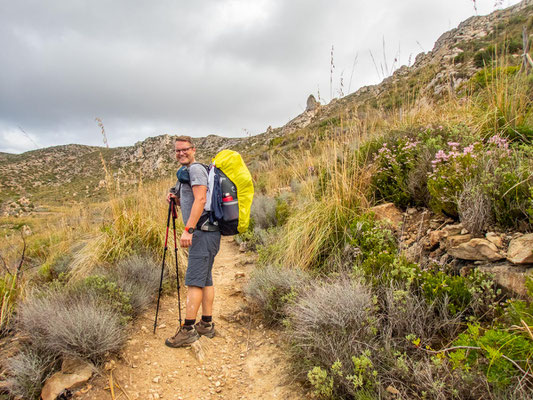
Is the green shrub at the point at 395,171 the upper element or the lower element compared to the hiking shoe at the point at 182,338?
upper

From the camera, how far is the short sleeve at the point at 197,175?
288 cm

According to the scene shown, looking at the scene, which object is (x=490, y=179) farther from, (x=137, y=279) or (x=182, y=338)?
(x=137, y=279)

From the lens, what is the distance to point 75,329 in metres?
2.49

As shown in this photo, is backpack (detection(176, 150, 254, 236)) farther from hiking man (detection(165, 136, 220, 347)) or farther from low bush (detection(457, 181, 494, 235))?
low bush (detection(457, 181, 494, 235))

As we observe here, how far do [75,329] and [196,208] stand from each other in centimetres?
151

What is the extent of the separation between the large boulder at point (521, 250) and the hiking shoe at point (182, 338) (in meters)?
2.95

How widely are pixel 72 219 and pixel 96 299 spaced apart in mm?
6681

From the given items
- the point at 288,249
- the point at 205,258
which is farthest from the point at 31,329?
the point at 288,249

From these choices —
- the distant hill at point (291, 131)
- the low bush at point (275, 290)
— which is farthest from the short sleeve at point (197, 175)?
→ the distant hill at point (291, 131)

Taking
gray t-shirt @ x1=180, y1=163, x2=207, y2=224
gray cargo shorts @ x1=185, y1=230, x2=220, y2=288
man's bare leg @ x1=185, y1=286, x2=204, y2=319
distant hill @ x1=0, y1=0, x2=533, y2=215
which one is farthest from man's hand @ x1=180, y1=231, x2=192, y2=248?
distant hill @ x1=0, y1=0, x2=533, y2=215

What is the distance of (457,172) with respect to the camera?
2.84m

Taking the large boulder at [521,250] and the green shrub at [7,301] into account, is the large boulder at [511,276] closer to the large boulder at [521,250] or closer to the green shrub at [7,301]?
the large boulder at [521,250]

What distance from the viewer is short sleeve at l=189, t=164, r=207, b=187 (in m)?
2.88

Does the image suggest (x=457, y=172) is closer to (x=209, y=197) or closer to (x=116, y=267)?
(x=209, y=197)
